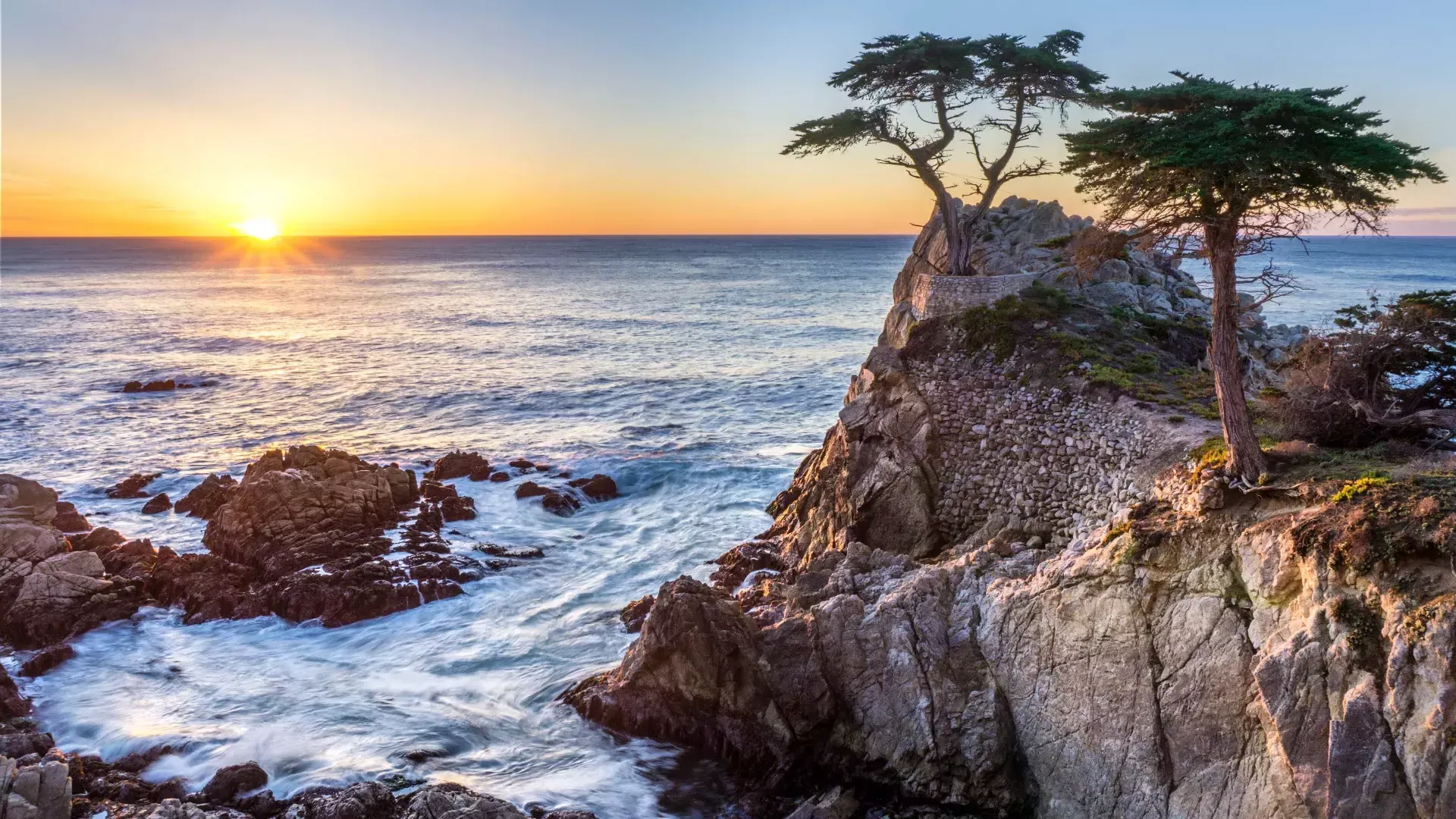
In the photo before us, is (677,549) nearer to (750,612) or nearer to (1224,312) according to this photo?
(750,612)

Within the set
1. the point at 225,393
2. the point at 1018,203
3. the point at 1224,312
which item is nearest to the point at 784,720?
the point at 1224,312

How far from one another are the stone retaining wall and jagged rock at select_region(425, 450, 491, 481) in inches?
687

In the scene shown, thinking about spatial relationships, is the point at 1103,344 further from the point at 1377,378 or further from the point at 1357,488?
the point at 1357,488

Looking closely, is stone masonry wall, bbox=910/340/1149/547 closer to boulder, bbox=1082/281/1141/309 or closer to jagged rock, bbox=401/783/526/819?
boulder, bbox=1082/281/1141/309

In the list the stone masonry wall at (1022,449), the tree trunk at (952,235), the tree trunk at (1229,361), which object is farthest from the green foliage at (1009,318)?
the tree trunk at (1229,361)

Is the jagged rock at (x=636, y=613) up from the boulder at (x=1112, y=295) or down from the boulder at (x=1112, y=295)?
down

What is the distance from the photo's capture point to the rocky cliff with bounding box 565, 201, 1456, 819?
38.2 ft

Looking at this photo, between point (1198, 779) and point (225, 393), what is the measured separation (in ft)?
167

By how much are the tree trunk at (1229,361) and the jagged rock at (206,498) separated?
2689 cm

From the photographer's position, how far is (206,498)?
1180 inches

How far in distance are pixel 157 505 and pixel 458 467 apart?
9.68m

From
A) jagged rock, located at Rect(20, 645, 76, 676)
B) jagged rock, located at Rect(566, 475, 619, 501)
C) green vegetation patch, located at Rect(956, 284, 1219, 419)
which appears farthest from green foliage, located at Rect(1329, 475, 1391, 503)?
jagged rock, located at Rect(20, 645, 76, 676)

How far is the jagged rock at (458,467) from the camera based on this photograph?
3403cm

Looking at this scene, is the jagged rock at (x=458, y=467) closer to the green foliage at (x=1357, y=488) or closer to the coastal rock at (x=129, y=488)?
the coastal rock at (x=129, y=488)
